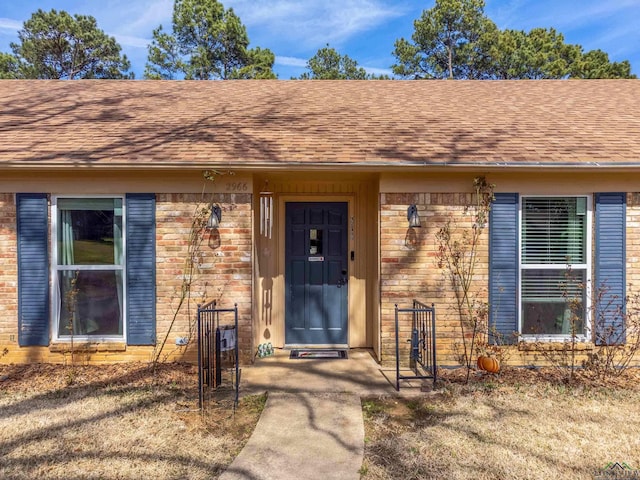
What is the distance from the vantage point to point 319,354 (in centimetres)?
571

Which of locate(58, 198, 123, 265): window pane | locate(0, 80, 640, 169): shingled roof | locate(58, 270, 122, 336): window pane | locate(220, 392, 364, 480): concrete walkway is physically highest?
locate(0, 80, 640, 169): shingled roof

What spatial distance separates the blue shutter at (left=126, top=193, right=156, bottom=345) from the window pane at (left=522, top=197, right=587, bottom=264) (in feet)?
15.8

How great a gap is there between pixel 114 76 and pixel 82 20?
2.85 meters

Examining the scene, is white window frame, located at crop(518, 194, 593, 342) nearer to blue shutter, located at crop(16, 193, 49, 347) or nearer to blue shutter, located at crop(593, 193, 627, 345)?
blue shutter, located at crop(593, 193, 627, 345)

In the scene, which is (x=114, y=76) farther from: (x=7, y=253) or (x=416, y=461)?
(x=416, y=461)

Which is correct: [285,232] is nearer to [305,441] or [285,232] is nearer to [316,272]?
[316,272]

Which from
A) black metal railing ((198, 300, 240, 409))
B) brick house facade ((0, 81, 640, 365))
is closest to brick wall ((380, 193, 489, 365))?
brick house facade ((0, 81, 640, 365))

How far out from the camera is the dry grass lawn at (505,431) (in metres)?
2.96

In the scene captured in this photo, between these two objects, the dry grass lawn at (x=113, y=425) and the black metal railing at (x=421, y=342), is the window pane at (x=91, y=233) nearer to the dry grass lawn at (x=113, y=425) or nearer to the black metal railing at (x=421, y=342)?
the dry grass lawn at (x=113, y=425)

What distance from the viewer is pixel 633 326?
4.98 meters

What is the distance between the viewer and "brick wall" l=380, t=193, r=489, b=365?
16.6ft

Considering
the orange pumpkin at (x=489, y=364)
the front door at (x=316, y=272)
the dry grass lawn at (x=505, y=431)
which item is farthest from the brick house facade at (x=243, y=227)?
the dry grass lawn at (x=505, y=431)

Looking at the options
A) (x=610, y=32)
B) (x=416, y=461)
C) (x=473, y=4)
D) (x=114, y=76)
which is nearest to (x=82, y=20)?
(x=114, y=76)

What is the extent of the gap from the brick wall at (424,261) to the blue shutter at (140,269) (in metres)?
2.97
